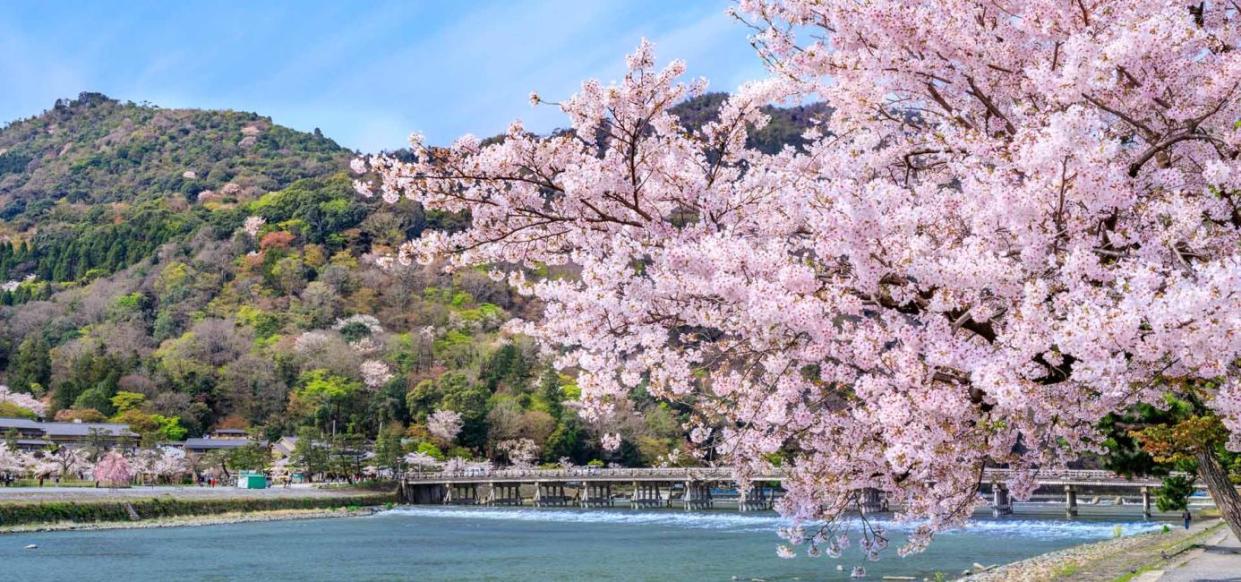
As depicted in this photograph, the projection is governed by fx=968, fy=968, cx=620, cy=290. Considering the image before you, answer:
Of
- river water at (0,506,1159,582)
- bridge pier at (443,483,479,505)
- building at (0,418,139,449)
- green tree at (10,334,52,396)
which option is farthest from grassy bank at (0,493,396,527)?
green tree at (10,334,52,396)

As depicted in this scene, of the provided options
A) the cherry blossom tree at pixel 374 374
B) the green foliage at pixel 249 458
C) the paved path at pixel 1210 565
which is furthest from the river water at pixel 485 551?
the cherry blossom tree at pixel 374 374

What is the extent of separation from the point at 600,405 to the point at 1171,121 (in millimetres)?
3368

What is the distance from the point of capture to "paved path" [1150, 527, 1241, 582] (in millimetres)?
13320

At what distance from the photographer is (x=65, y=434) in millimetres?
54938

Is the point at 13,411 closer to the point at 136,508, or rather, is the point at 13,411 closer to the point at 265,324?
the point at 265,324

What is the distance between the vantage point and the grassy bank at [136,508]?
37344 mm

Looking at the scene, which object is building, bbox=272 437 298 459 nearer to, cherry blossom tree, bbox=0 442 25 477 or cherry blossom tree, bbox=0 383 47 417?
cherry blossom tree, bbox=0 442 25 477

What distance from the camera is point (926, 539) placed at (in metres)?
6.11

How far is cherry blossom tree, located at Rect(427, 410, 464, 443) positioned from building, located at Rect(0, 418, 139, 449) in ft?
58.8

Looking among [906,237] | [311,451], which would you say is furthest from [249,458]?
[906,237]

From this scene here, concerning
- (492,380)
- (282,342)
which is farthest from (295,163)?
(492,380)

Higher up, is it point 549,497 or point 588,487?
point 588,487

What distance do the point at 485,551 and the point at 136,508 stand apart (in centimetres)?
2005

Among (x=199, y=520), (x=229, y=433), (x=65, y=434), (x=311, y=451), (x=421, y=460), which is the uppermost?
(x=65, y=434)
